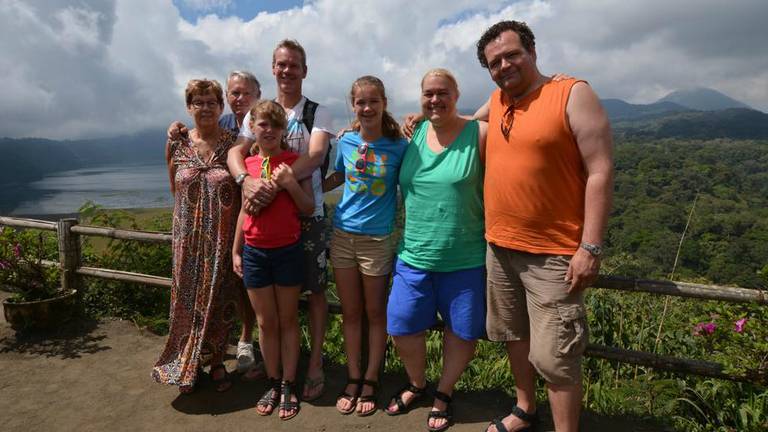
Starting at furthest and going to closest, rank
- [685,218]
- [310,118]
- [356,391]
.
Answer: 1. [685,218]
2. [356,391]
3. [310,118]

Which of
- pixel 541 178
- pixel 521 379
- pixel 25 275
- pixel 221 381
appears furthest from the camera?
pixel 25 275

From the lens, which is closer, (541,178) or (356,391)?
(541,178)

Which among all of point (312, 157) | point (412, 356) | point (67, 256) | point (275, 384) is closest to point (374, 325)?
point (412, 356)

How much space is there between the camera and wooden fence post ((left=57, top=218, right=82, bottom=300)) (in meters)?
4.72

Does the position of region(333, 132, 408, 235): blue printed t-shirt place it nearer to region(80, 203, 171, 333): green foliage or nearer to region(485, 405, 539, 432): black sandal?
region(485, 405, 539, 432): black sandal

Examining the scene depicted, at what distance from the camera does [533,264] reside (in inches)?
93.4

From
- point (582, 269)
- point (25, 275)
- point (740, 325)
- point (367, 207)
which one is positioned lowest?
→ point (25, 275)

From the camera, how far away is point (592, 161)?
7.02 ft

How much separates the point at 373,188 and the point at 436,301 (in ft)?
2.43

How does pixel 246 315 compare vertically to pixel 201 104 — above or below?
below

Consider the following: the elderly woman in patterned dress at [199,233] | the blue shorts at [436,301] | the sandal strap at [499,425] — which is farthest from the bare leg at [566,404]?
the elderly woman in patterned dress at [199,233]

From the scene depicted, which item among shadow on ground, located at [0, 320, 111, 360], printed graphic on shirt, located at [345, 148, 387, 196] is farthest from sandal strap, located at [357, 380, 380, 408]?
shadow on ground, located at [0, 320, 111, 360]

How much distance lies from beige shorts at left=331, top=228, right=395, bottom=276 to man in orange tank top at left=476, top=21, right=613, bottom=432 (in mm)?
636

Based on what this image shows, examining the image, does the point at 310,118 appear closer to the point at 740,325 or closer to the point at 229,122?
the point at 229,122
